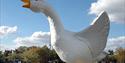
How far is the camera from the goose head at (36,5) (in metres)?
3.49

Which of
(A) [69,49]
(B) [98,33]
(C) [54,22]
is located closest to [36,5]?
(C) [54,22]

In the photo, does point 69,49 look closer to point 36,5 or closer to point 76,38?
point 76,38

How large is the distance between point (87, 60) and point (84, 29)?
0.49 meters

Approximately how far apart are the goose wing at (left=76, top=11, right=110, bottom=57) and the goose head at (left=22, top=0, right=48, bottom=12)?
646mm

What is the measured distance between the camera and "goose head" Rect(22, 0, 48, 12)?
349cm

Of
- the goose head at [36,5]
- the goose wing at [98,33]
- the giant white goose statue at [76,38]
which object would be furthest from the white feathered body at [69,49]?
the goose head at [36,5]

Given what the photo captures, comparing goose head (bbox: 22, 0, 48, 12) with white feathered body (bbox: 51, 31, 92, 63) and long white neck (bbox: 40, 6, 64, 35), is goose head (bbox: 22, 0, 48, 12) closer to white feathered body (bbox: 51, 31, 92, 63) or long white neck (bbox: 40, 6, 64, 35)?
long white neck (bbox: 40, 6, 64, 35)

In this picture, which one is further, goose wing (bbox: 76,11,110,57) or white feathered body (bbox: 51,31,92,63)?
goose wing (bbox: 76,11,110,57)

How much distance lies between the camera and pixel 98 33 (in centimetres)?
388

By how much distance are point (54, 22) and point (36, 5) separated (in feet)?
1.11

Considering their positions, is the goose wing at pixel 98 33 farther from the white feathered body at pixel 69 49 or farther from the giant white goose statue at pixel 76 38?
the white feathered body at pixel 69 49

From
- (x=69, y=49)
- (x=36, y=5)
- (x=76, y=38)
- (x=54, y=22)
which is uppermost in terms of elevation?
(x=36, y=5)

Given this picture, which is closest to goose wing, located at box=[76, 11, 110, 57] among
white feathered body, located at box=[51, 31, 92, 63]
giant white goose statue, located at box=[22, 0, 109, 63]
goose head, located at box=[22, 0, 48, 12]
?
giant white goose statue, located at box=[22, 0, 109, 63]

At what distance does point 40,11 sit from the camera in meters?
3.61
